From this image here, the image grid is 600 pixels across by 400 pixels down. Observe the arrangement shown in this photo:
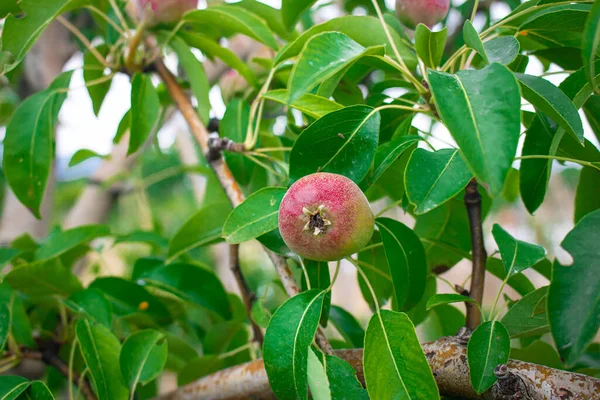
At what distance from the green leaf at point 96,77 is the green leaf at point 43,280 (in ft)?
0.95

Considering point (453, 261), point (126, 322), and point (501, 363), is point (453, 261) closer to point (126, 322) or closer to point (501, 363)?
point (501, 363)

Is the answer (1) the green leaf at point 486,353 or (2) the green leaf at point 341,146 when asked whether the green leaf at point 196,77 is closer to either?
(2) the green leaf at point 341,146

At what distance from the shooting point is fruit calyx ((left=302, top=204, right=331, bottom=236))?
52 centimetres

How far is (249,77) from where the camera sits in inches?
35.4

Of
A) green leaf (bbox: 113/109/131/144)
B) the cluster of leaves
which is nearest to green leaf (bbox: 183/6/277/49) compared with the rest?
the cluster of leaves

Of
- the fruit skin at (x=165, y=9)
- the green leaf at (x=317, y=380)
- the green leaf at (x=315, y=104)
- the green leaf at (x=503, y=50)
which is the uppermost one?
the fruit skin at (x=165, y=9)

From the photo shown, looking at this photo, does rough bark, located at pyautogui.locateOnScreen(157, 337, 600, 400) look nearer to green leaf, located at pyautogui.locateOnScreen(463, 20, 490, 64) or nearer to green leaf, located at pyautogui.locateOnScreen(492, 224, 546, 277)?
green leaf, located at pyautogui.locateOnScreen(492, 224, 546, 277)

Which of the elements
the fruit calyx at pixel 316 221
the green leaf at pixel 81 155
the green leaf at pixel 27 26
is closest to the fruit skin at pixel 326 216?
the fruit calyx at pixel 316 221

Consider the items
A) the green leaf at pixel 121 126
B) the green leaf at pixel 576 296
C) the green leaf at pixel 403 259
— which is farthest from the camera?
the green leaf at pixel 121 126

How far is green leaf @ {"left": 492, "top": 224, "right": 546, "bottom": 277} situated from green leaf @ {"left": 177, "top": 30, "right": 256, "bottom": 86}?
0.48 metres

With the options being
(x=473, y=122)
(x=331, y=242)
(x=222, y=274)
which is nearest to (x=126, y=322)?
(x=331, y=242)

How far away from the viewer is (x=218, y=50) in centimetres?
87

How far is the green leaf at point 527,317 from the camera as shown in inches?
22.2

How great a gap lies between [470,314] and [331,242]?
219mm
